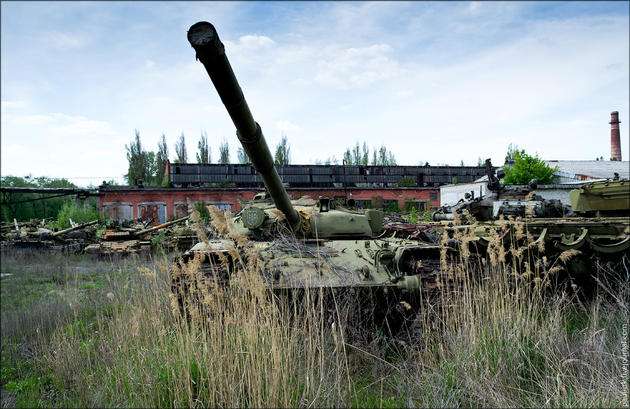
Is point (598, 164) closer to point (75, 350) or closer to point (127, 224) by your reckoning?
point (127, 224)

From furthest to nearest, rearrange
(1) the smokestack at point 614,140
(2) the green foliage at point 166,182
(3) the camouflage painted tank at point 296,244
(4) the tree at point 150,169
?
(1) the smokestack at point 614,140
(4) the tree at point 150,169
(2) the green foliage at point 166,182
(3) the camouflage painted tank at point 296,244

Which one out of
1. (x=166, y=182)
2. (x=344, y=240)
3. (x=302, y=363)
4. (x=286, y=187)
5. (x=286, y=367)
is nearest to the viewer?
(x=286, y=367)

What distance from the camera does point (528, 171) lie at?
91.9 feet

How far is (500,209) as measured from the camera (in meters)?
9.28

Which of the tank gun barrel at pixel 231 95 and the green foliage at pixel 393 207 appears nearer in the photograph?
the tank gun barrel at pixel 231 95

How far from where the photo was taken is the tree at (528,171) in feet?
91.5

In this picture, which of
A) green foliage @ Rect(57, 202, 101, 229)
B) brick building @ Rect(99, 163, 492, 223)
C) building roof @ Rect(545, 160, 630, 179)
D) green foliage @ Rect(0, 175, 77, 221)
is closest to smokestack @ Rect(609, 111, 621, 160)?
building roof @ Rect(545, 160, 630, 179)

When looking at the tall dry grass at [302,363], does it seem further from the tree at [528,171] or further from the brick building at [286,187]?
the tree at [528,171]

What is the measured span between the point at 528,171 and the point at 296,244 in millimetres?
26633

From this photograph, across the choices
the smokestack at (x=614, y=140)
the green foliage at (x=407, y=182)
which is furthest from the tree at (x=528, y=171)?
the smokestack at (x=614, y=140)

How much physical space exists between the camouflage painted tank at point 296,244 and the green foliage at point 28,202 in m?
1.25

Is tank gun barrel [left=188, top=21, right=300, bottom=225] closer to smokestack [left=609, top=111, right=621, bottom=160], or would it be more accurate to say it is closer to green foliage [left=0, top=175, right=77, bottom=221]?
green foliage [left=0, top=175, right=77, bottom=221]

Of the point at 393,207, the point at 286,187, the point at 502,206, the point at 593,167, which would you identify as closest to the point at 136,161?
the point at 286,187

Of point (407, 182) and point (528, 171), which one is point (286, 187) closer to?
point (407, 182)
